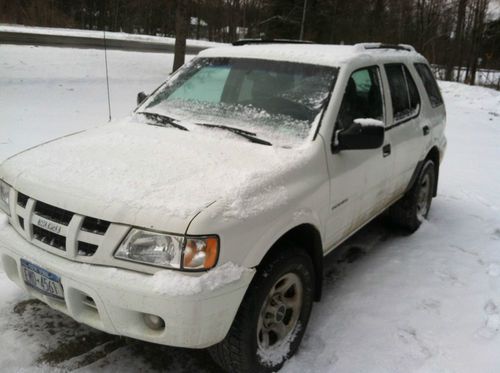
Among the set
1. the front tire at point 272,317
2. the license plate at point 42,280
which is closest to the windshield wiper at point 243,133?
the front tire at point 272,317

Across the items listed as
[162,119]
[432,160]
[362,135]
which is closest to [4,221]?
[162,119]

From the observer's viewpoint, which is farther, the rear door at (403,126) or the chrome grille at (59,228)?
the rear door at (403,126)

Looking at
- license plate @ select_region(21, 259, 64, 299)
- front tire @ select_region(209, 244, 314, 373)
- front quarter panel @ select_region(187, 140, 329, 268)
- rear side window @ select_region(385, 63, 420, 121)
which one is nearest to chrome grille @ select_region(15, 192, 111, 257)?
license plate @ select_region(21, 259, 64, 299)

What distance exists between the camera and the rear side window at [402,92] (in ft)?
13.3

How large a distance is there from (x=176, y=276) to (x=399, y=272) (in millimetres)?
2579

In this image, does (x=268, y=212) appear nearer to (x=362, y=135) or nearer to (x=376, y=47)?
(x=362, y=135)

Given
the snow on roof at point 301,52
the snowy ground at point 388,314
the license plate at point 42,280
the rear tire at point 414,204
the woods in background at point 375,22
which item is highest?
the woods in background at point 375,22

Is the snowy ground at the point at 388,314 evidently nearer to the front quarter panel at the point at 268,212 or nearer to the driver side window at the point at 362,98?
the front quarter panel at the point at 268,212

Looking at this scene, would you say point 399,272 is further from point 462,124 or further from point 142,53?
point 142,53

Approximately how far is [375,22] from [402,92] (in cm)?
2919

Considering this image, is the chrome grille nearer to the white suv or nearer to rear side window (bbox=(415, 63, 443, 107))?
the white suv

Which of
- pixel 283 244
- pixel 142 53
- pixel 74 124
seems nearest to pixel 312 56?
pixel 283 244

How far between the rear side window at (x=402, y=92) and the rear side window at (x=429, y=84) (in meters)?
0.35

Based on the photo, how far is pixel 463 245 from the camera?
4738 mm
